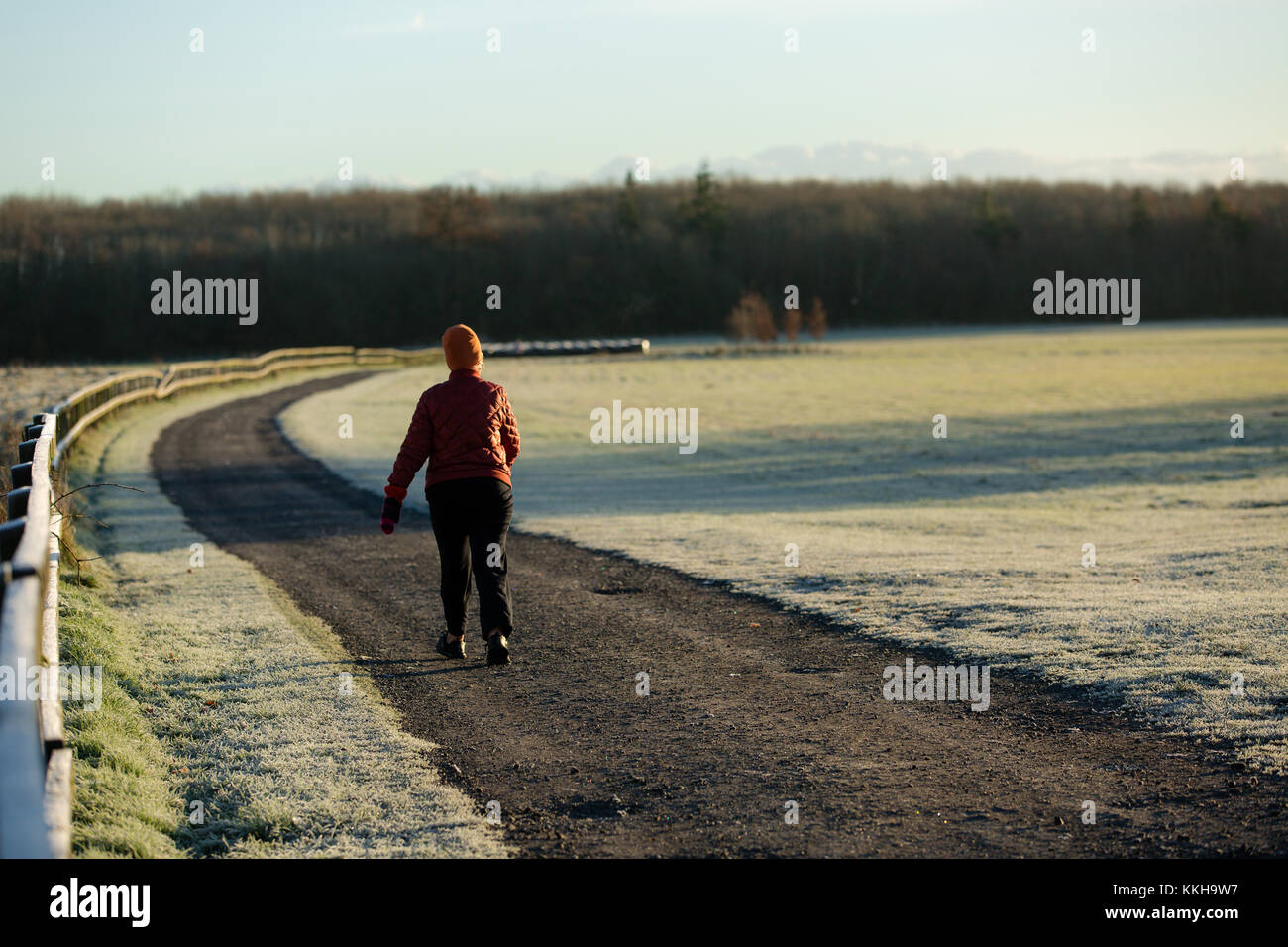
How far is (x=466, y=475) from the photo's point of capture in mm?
8266

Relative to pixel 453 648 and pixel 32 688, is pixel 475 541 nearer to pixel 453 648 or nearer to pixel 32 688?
pixel 453 648

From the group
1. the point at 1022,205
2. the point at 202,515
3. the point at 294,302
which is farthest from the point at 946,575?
the point at 1022,205

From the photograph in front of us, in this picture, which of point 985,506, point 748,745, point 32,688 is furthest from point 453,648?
point 985,506

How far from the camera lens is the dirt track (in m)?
5.26

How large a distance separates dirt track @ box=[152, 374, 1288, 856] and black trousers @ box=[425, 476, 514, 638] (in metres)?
0.44

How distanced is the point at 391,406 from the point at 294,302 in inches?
3753

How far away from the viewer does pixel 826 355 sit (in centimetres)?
7538

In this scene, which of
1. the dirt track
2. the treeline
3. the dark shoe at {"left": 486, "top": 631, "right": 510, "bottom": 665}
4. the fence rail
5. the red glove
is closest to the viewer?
the fence rail

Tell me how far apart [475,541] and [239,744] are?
7.62 ft

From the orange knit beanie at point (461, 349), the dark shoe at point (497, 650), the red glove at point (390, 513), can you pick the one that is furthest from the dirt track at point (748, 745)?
the orange knit beanie at point (461, 349)

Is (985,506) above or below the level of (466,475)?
below

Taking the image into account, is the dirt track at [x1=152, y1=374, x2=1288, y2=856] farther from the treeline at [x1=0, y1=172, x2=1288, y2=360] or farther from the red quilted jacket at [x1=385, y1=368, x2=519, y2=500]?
the treeline at [x1=0, y1=172, x2=1288, y2=360]

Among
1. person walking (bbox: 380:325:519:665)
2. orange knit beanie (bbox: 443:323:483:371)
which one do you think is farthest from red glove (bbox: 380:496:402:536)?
orange knit beanie (bbox: 443:323:483:371)
